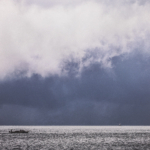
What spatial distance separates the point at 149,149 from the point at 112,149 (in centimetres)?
1080

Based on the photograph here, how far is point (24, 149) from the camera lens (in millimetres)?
76125

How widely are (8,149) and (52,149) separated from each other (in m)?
12.9

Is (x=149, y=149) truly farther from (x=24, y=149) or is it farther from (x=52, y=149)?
(x=24, y=149)

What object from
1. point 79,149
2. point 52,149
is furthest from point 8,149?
point 79,149

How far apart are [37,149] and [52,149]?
455 cm

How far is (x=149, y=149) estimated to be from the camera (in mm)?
74625

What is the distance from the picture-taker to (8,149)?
74.8m

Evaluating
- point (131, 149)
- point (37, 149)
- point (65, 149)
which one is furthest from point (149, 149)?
point (37, 149)

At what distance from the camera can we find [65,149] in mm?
75188

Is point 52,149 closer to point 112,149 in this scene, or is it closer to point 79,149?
point 79,149

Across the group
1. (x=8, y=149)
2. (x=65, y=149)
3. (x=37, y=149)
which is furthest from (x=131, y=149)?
(x=8, y=149)

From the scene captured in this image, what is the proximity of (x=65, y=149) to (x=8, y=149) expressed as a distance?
16.7 meters

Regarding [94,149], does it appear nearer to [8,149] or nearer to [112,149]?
[112,149]

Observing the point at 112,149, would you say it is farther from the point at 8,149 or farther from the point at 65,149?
the point at 8,149
